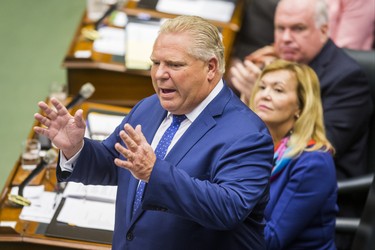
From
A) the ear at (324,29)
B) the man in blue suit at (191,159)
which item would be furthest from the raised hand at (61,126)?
the ear at (324,29)

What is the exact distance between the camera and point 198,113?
8.05 ft

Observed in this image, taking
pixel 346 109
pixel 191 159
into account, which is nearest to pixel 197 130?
pixel 191 159

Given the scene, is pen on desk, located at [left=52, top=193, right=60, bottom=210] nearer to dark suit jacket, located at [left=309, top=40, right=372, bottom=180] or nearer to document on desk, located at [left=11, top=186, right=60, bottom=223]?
document on desk, located at [left=11, top=186, right=60, bottom=223]

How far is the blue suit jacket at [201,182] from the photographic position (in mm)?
2160

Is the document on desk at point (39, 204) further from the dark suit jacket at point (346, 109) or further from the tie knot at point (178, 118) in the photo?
the dark suit jacket at point (346, 109)

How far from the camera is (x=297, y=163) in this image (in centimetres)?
312

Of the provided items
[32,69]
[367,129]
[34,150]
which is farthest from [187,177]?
[32,69]

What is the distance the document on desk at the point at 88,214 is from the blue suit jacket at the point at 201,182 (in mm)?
549

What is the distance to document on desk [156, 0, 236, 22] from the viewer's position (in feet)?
16.7

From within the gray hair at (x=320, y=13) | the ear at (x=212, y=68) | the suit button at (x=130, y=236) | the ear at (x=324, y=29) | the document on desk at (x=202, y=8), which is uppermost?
the ear at (x=212, y=68)

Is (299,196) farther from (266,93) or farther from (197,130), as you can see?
(197,130)

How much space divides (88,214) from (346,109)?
1.46m

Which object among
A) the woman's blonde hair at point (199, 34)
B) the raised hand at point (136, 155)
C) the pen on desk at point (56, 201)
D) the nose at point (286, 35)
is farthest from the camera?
the nose at point (286, 35)

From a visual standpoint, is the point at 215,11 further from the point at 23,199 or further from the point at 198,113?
the point at 198,113
